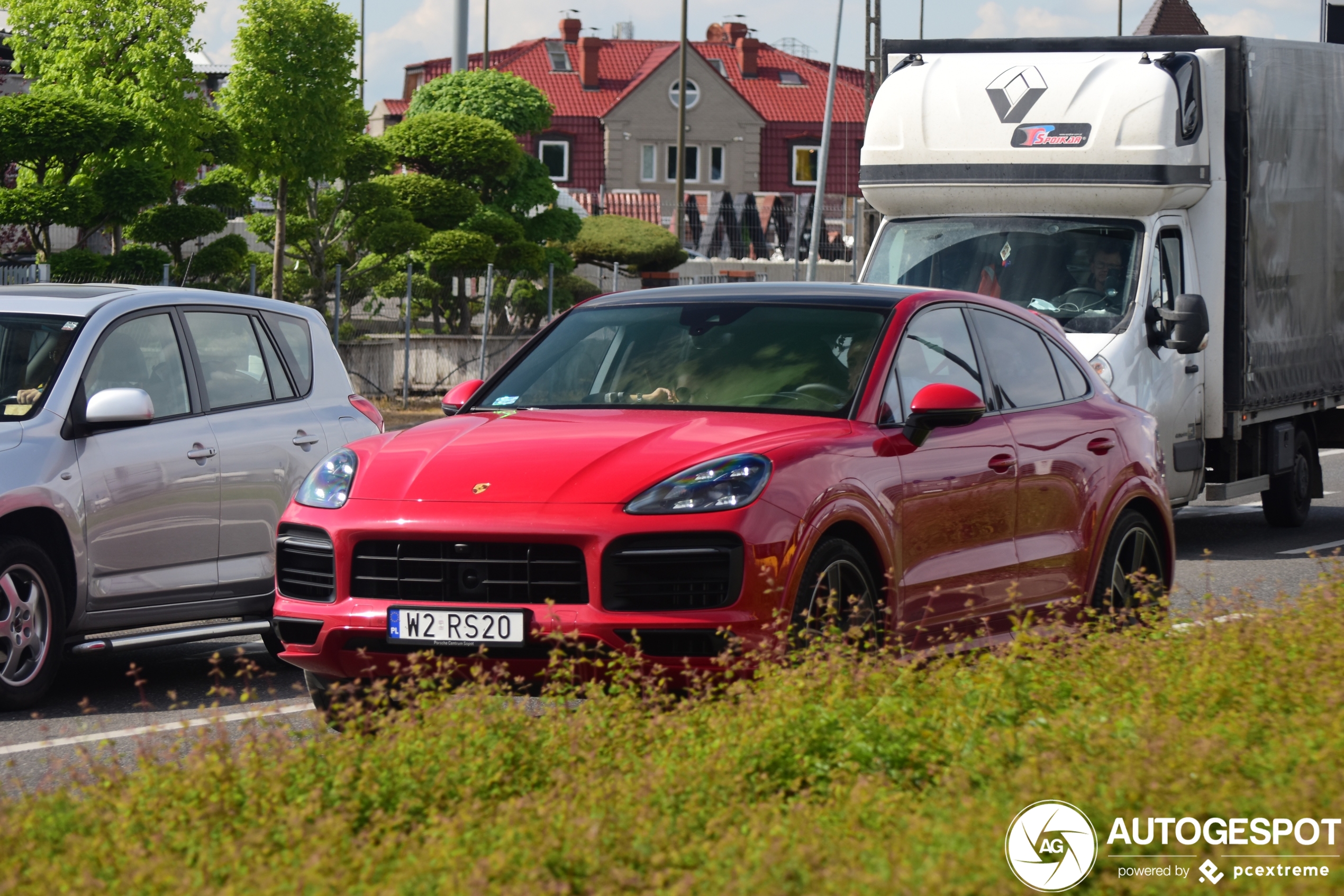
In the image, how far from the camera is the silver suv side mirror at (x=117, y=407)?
7688mm

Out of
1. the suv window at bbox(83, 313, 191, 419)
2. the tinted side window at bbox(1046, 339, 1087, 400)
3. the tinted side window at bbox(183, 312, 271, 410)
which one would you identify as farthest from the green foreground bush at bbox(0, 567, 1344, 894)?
the tinted side window at bbox(183, 312, 271, 410)

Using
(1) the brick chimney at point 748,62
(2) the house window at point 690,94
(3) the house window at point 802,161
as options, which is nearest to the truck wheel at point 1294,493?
(2) the house window at point 690,94

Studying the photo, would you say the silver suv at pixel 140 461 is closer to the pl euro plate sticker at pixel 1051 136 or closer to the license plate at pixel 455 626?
the license plate at pixel 455 626

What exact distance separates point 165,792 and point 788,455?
2358mm

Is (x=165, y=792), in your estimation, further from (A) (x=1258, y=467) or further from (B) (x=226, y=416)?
(A) (x=1258, y=467)

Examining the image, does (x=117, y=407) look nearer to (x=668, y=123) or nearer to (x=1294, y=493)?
(x=1294, y=493)

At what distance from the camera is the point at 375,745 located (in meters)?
4.96

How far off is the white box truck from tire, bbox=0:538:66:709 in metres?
6.66

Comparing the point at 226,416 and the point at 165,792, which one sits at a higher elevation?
the point at 226,416

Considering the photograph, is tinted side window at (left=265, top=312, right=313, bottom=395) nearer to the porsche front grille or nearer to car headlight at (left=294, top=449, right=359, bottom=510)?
car headlight at (left=294, top=449, right=359, bottom=510)

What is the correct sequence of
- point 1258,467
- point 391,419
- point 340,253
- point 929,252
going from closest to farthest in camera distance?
point 929,252 < point 1258,467 < point 391,419 < point 340,253

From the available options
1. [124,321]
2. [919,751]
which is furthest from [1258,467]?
[919,751]

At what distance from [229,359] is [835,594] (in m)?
3.85

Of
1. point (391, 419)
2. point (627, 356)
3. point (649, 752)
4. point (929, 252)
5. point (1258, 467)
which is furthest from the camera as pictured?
point (391, 419)
